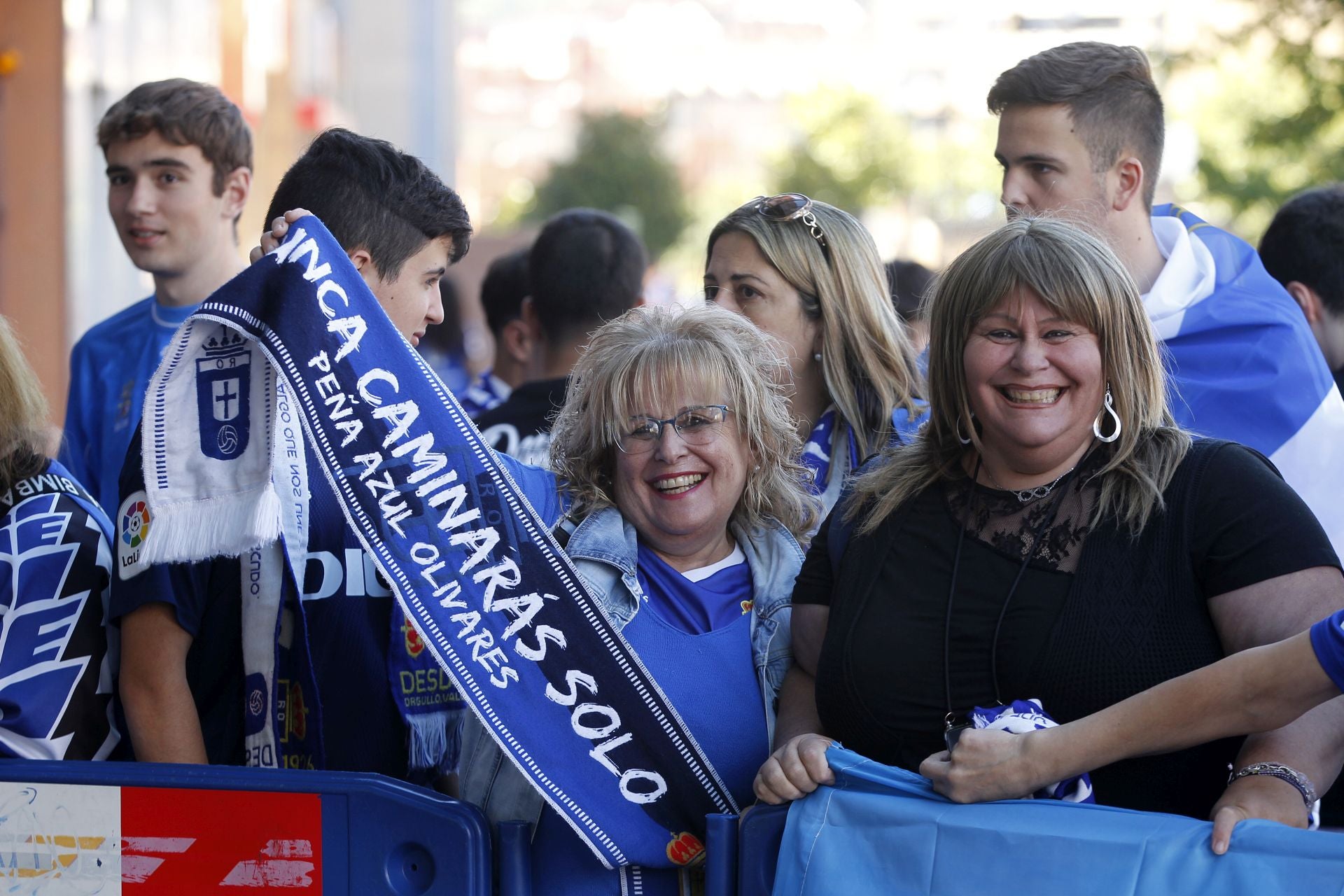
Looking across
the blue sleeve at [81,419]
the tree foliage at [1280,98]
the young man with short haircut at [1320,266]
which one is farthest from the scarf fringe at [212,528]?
the tree foliage at [1280,98]

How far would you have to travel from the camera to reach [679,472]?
2.96m

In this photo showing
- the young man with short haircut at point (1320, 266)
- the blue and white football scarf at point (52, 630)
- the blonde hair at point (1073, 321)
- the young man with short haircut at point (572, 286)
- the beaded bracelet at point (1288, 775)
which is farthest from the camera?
the young man with short haircut at point (572, 286)

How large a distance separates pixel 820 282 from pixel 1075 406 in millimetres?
1378

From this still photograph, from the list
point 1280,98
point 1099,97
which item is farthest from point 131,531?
point 1280,98

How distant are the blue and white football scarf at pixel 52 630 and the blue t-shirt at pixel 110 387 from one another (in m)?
1.36

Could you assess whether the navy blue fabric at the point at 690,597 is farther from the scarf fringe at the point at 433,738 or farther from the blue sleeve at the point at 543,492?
the scarf fringe at the point at 433,738

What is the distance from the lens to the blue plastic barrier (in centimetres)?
250

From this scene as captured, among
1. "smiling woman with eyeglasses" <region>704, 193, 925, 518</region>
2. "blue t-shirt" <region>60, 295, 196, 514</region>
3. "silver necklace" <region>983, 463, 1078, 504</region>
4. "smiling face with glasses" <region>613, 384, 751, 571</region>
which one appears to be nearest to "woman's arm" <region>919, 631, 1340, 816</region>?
"silver necklace" <region>983, 463, 1078, 504</region>

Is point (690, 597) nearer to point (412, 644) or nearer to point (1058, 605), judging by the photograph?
point (412, 644)

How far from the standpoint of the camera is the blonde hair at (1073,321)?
100.0 inches

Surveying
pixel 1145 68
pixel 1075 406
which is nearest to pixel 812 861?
pixel 1075 406

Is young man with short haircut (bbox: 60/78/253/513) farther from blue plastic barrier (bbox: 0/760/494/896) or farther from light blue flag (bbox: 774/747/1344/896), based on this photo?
light blue flag (bbox: 774/747/1344/896)

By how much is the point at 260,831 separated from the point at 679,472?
1037 mm

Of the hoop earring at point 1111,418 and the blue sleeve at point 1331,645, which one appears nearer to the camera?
the blue sleeve at point 1331,645
